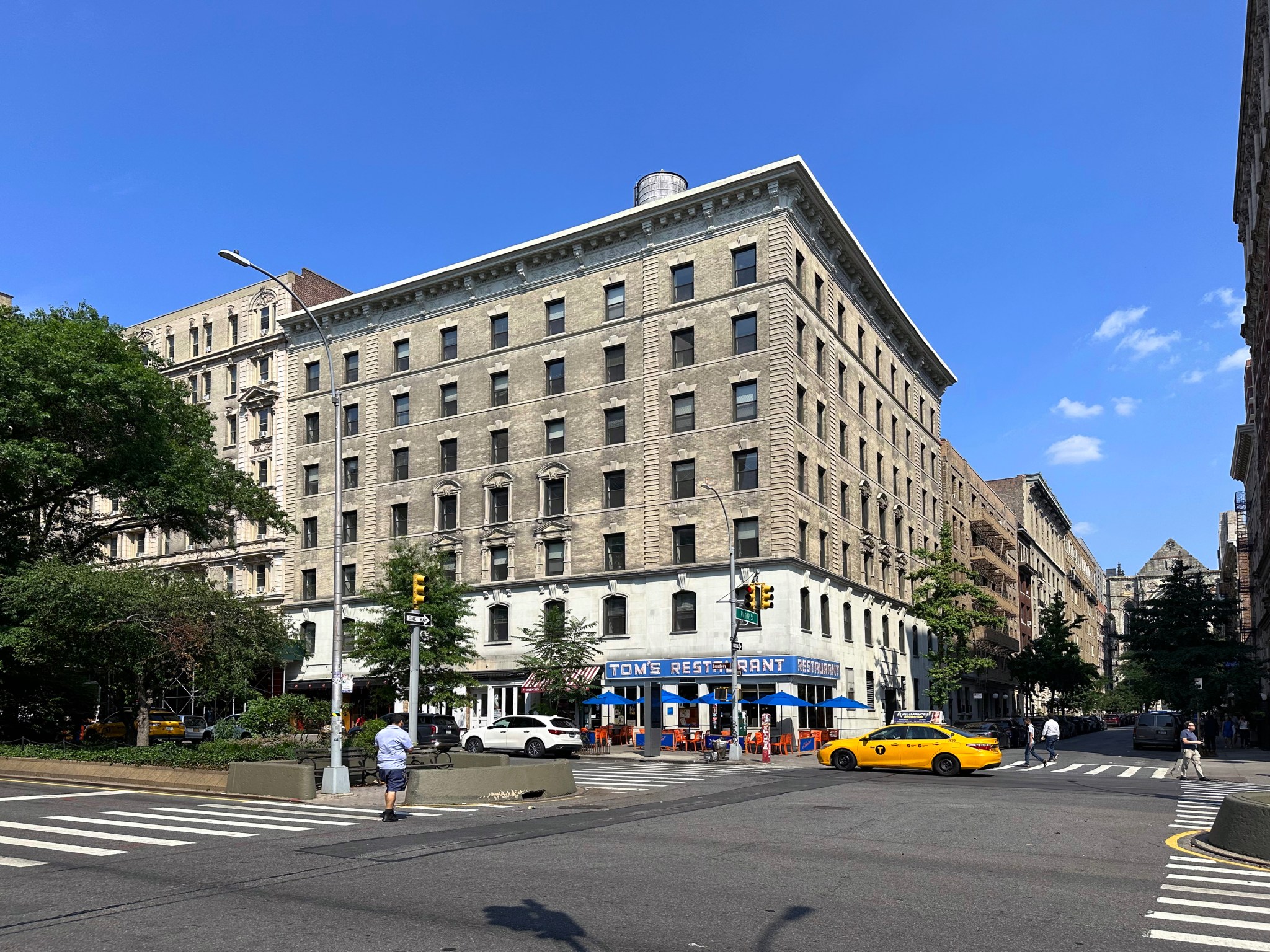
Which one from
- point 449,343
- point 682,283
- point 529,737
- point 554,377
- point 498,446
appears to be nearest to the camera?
point 529,737

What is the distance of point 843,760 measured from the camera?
33.7 metres

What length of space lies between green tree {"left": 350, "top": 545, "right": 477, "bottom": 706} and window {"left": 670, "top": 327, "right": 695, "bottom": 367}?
14407 mm

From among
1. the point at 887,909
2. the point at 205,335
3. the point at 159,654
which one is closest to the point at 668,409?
the point at 159,654

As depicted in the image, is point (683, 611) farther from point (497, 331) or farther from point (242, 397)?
point (242, 397)

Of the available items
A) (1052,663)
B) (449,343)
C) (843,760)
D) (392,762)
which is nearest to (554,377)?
(449,343)

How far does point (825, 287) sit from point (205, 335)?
3981cm

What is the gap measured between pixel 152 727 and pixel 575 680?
757 inches

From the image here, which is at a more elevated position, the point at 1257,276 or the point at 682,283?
the point at 1257,276

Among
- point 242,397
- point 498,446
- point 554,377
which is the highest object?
point 242,397

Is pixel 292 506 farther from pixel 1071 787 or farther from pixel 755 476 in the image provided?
pixel 1071 787

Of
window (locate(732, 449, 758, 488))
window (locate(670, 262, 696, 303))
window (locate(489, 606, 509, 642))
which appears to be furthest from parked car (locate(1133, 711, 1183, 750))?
window (locate(489, 606, 509, 642))

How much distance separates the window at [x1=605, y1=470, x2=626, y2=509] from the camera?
49938mm

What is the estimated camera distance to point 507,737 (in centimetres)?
4000

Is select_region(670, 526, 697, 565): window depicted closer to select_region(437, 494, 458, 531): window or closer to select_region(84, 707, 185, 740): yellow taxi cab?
select_region(437, 494, 458, 531): window
